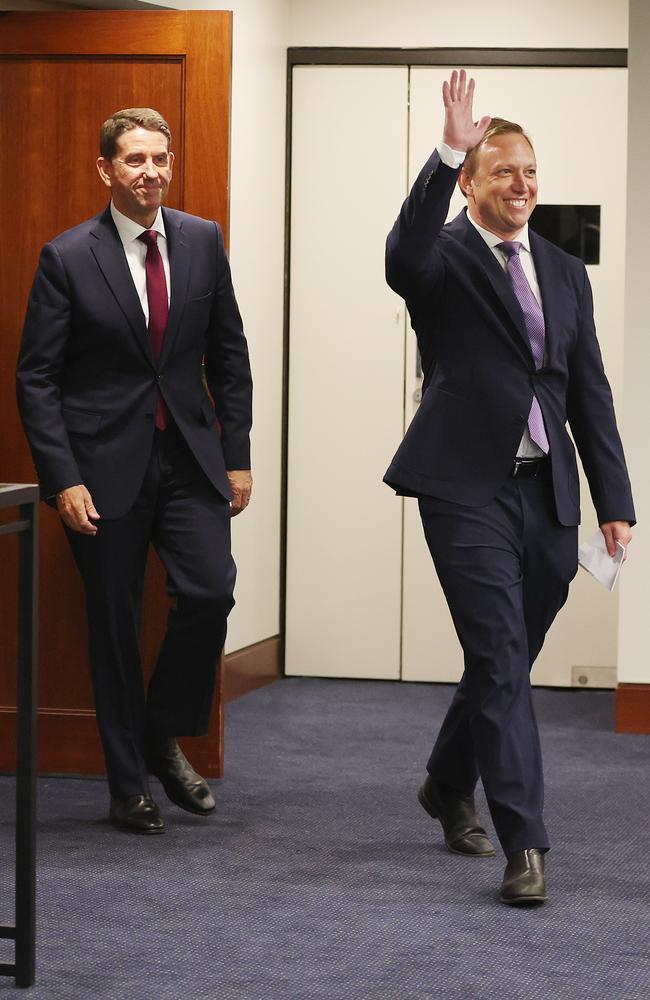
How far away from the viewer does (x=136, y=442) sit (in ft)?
11.6

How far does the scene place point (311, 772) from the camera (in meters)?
4.25

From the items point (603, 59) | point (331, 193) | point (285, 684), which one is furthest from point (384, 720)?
point (603, 59)

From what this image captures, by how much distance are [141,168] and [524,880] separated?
1.84 metres

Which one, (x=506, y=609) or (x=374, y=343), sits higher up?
(x=374, y=343)

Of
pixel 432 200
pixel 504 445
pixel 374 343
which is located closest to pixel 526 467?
pixel 504 445

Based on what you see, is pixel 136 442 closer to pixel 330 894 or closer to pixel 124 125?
pixel 124 125

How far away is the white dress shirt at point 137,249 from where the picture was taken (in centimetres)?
363

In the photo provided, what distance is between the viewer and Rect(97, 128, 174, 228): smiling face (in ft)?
A: 11.6

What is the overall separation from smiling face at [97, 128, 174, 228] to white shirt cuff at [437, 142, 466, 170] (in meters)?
0.96

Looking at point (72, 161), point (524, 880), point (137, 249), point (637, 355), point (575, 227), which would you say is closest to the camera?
point (524, 880)

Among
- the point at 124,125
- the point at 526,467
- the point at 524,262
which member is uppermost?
the point at 124,125

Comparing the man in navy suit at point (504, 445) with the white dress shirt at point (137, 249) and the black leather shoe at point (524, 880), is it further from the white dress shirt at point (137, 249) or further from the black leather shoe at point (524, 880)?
the white dress shirt at point (137, 249)

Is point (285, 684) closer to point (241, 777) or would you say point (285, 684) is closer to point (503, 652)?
point (241, 777)

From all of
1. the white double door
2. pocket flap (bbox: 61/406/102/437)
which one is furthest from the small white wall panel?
pocket flap (bbox: 61/406/102/437)
